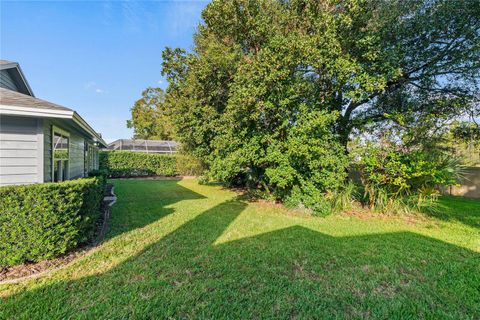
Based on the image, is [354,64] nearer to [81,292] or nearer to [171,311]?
[171,311]

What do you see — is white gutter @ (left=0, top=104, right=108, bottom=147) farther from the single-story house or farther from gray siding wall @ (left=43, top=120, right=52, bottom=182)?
gray siding wall @ (left=43, top=120, right=52, bottom=182)

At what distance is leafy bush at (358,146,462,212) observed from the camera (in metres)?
6.29

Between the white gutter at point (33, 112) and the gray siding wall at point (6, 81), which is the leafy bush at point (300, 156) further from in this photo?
the gray siding wall at point (6, 81)

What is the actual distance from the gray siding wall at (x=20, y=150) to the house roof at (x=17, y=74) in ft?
15.8

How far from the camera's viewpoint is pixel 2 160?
3949 millimetres

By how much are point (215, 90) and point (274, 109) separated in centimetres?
264

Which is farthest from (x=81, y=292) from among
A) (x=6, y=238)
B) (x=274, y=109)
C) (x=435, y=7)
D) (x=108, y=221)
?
(x=435, y=7)

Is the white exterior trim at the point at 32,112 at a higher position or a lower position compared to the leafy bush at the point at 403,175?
higher

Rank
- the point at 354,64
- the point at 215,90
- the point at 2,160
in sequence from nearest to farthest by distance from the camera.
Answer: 1. the point at 2,160
2. the point at 354,64
3. the point at 215,90

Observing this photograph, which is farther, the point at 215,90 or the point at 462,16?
the point at 215,90

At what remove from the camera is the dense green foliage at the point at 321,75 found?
6.13 metres

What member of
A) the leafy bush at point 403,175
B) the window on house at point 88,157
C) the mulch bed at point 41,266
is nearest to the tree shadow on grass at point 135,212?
the mulch bed at point 41,266

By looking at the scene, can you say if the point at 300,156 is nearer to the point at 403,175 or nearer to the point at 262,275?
the point at 403,175

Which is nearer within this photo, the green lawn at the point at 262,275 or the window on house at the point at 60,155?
the green lawn at the point at 262,275
